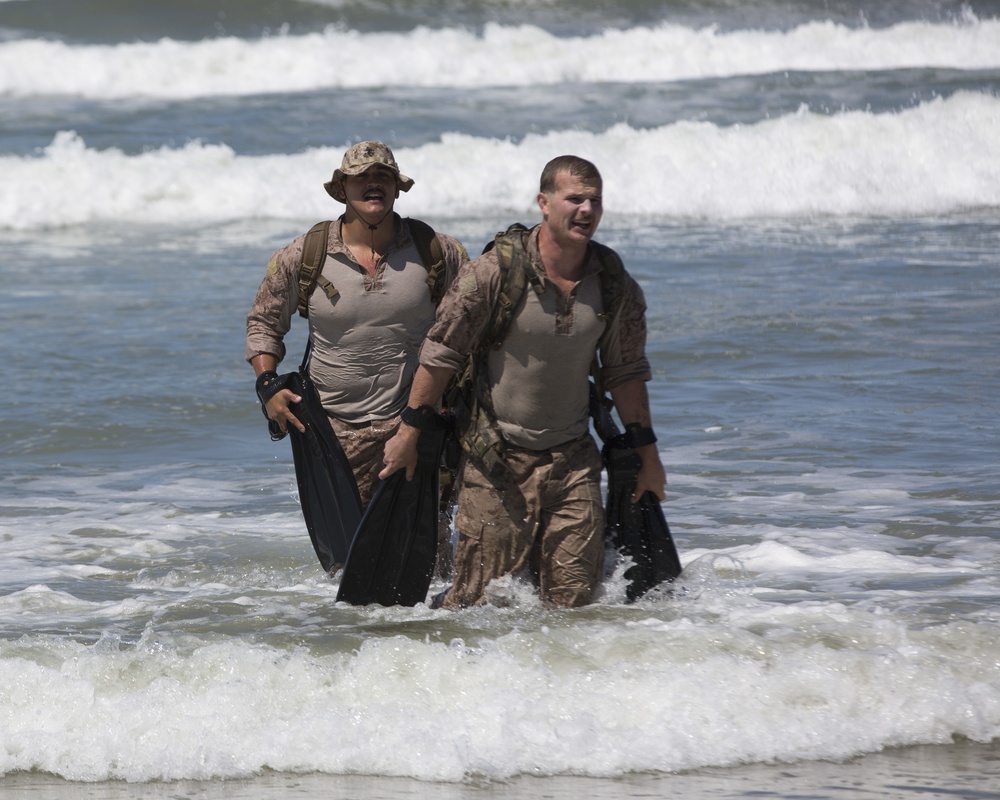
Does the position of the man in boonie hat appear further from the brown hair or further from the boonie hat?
the brown hair

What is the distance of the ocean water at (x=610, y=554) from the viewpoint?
4.65 meters

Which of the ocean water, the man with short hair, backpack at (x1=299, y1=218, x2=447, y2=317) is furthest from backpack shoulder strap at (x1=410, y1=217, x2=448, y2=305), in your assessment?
the ocean water

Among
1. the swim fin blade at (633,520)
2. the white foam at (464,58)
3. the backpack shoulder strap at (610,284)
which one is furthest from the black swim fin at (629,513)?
the white foam at (464,58)

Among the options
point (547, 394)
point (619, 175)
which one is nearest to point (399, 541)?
point (547, 394)

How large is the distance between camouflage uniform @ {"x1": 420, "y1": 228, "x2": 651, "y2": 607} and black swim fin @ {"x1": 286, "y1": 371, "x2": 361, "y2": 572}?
71 cm

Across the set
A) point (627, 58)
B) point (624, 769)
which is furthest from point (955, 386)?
point (627, 58)

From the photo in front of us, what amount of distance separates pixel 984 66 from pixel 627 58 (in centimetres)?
742

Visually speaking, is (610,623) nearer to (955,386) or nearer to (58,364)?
(955,386)

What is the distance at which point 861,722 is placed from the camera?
4789 mm

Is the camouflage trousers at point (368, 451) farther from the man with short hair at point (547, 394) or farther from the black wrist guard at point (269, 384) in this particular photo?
the man with short hair at point (547, 394)

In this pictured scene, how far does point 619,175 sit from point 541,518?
15118 millimetres

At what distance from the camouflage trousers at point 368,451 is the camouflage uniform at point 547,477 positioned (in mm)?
646

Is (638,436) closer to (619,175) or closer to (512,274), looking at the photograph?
(512,274)

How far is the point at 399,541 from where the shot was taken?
17.4 ft
